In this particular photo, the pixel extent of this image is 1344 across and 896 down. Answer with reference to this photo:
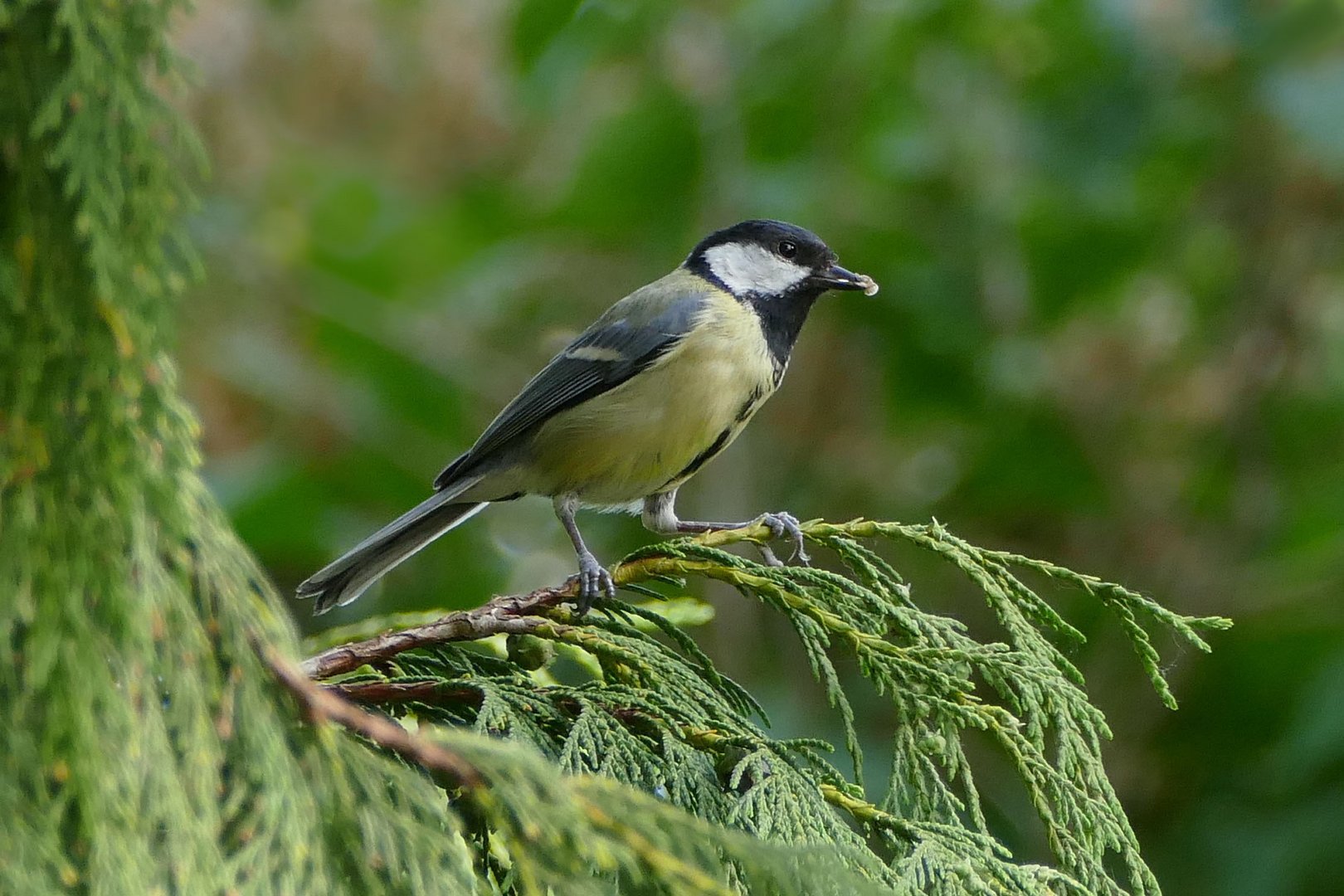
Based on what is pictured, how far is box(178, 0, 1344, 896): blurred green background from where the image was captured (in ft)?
13.2

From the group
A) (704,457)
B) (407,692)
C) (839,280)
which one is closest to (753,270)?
(839,280)

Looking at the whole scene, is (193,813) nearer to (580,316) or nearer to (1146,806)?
(1146,806)

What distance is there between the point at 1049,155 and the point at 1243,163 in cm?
67

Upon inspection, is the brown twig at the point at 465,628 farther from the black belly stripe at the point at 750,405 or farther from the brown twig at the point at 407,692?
the black belly stripe at the point at 750,405

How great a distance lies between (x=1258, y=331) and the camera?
427 cm

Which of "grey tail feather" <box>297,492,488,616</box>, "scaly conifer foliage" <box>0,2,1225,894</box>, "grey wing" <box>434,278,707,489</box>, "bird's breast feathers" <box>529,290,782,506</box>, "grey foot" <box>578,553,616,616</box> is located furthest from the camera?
"grey wing" <box>434,278,707,489</box>

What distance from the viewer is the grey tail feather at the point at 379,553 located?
8.40 ft

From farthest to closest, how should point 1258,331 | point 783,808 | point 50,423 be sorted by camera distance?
point 1258,331, point 783,808, point 50,423

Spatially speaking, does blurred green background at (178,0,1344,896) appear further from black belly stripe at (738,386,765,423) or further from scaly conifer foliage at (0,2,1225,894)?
scaly conifer foliage at (0,2,1225,894)

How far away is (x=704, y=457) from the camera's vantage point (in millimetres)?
2895

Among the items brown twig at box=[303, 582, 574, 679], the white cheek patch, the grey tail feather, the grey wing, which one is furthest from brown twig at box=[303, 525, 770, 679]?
the white cheek patch

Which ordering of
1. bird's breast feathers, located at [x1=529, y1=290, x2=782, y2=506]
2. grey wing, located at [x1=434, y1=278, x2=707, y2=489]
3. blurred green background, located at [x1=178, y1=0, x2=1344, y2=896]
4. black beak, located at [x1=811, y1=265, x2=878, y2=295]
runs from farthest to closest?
blurred green background, located at [x1=178, y1=0, x2=1344, y2=896], black beak, located at [x1=811, y1=265, x2=878, y2=295], grey wing, located at [x1=434, y1=278, x2=707, y2=489], bird's breast feathers, located at [x1=529, y1=290, x2=782, y2=506]

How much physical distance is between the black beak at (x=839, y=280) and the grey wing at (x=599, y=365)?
0.28 m

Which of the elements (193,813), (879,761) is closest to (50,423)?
(193,813)
